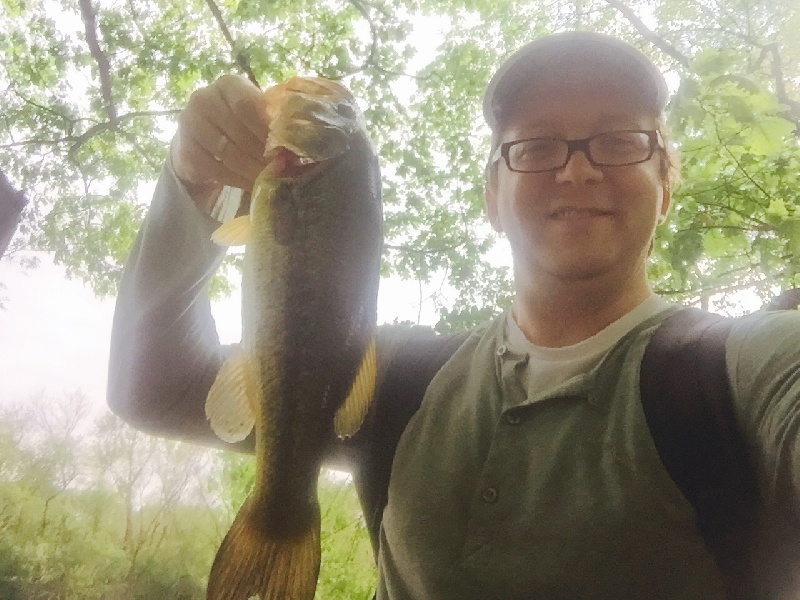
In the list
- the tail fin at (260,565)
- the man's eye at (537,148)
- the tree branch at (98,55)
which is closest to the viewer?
the tail fin at (260,565)

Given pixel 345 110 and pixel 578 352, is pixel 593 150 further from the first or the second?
pixel 345 110

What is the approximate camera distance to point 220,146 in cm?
110

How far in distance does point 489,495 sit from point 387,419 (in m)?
0.35

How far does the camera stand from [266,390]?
1060 millimetres

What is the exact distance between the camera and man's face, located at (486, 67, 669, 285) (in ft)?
4.65

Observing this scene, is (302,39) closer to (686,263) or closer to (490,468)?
(686,263)

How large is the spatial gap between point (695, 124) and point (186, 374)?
6.78 ft

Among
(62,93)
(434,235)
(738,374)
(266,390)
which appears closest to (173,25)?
(62,93)

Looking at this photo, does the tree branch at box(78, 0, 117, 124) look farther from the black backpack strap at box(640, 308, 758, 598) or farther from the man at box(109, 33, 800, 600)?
the black backpack strap at box(640, 308, 758, 598)

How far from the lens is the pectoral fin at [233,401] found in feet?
3.49

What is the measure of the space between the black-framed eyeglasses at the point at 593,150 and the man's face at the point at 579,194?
0.02 meters

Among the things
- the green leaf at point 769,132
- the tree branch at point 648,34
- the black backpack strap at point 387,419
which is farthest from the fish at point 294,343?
the tree branch at point 648,34

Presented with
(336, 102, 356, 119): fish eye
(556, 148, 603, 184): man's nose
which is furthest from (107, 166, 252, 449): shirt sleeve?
(556, 148, 603, 184): man's nose

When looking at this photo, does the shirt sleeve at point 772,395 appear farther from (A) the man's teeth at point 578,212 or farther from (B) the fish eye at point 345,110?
(B) the fish eye at point 345,110
